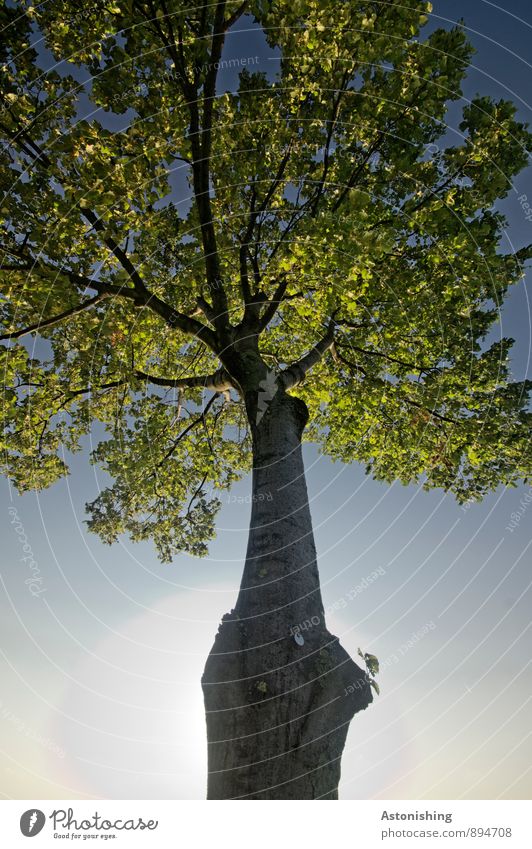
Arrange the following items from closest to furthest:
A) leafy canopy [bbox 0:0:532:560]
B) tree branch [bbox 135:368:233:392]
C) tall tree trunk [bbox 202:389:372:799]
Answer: tall tree trunk [bbox 202:389:372:799]
leafy canopy [bbox 0:0:532:560]
tree branch [bbox 135:368:233:392]

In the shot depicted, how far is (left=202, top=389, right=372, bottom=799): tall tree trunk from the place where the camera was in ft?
13.8

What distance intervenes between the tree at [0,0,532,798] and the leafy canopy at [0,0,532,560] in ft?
0.16

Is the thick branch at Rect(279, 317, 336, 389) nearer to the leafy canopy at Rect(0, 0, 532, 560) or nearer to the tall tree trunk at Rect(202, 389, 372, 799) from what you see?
the leafy canopy at Rect(0, 0, 532, 560)

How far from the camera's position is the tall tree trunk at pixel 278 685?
4.19 meters

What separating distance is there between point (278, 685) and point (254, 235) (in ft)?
32.0

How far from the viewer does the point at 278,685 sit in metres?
4.54

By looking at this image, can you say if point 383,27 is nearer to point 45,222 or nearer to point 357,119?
point 357,119

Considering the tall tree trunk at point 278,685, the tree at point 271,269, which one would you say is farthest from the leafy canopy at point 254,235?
the tall tree trunk at point 278,685

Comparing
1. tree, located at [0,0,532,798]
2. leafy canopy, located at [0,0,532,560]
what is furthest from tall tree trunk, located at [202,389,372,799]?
leafy canopy, located at [0,0,532,560]

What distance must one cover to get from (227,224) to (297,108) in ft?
9.08

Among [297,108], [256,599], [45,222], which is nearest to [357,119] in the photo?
[297,108]

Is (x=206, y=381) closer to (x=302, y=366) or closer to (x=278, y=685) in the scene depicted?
(x=302, y=366)

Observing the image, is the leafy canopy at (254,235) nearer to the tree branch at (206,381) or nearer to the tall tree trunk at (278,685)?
the tree branch at (206,381)


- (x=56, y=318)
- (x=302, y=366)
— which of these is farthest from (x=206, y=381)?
(x=56, y=318)
